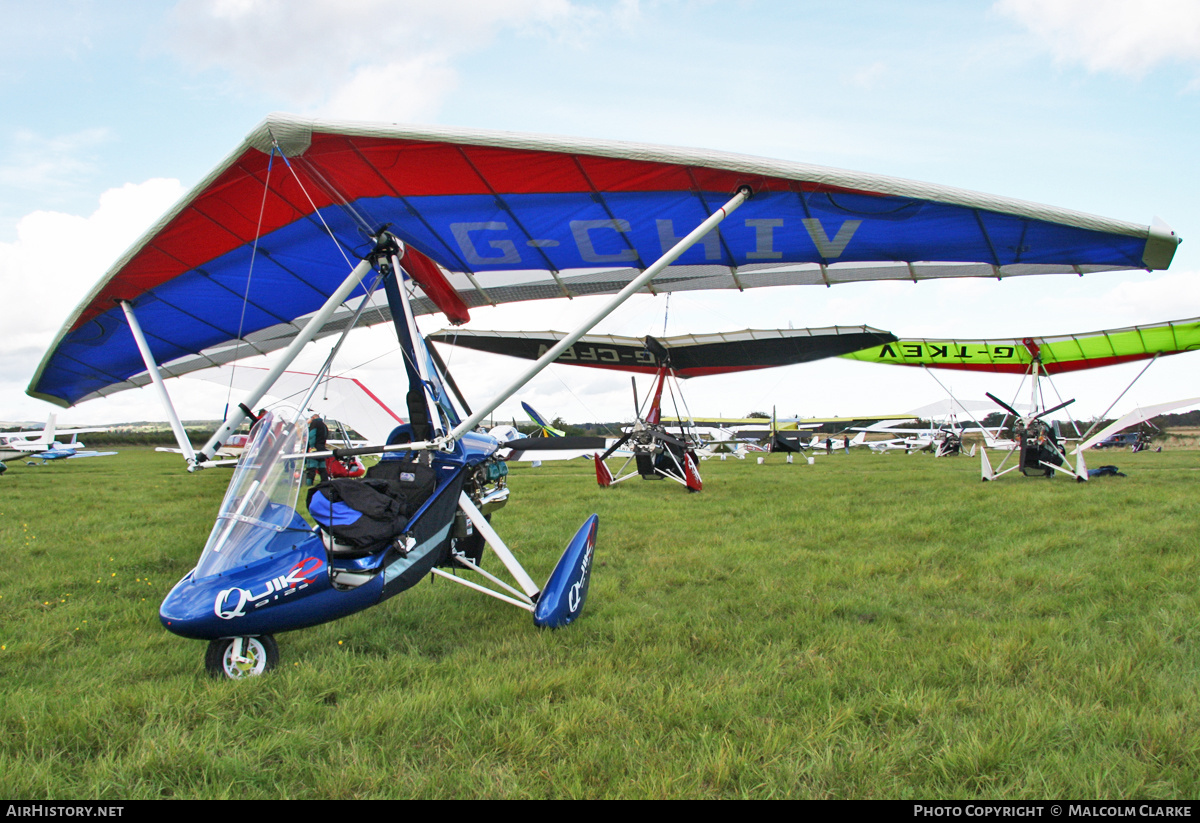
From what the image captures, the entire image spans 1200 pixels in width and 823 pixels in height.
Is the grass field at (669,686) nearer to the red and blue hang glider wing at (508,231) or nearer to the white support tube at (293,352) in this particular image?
the white support tube at (293,352)

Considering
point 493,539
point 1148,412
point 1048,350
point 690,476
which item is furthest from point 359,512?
point 1148,412

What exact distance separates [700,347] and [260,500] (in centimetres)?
1109

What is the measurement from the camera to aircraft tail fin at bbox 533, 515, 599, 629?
4074 millimetres

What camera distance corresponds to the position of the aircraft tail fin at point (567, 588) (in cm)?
407

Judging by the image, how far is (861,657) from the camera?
349cm

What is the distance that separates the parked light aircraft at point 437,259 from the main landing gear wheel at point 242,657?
0.04 ft

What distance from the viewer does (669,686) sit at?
317 centimetres

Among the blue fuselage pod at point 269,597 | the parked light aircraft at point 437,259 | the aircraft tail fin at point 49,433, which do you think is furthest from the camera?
the aircraft tail fin at point 49,433

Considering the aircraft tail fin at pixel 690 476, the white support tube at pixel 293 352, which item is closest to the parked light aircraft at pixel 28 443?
the aircraft tail fin at pixel 690 476

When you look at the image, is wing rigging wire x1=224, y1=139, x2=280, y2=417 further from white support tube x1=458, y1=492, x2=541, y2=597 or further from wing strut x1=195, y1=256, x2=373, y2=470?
white support tube x1=458, y1=492, x2=541, y2=597

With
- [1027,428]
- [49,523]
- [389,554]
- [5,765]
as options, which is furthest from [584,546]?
[1027,428]

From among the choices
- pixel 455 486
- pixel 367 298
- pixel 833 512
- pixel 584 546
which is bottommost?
pixel 833 512

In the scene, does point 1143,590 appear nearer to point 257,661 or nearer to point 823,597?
point 823,597

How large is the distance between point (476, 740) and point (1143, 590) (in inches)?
202
